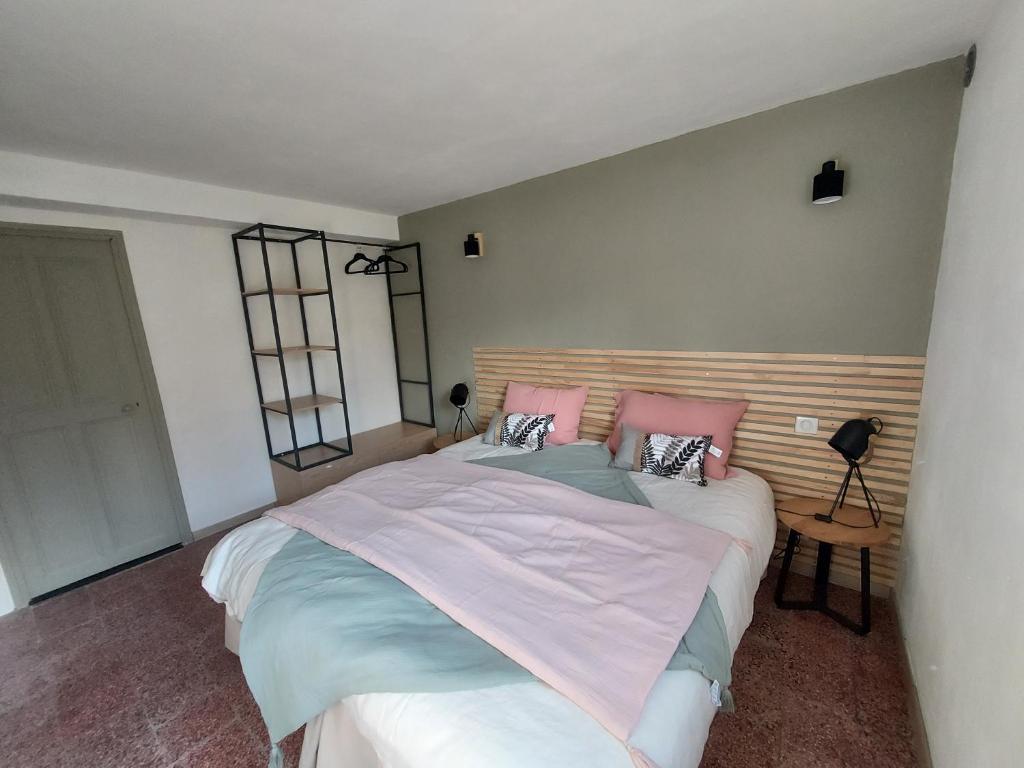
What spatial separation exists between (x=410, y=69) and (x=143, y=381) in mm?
2628

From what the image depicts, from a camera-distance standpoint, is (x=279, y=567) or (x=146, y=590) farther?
(x=146, y=590)

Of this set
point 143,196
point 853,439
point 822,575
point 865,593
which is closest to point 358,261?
point 143,196

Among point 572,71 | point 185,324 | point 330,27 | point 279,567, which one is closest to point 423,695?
point 279,567

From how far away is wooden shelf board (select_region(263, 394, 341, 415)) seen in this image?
3028 millimetres

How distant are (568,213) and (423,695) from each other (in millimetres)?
2651

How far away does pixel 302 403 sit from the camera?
3.23m

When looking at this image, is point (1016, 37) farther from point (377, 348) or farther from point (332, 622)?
point (377, 348)

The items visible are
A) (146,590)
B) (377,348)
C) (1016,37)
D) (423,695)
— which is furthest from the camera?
(377,348)

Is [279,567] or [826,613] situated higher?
[279,567]

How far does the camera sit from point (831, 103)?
184 cm

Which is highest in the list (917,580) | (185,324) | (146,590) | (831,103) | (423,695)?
(831,103)

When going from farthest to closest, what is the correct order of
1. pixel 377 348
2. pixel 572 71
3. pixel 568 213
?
pixel 377 348 → pixel 568 213 → pixel 572 71

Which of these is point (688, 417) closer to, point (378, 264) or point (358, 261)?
point (378, 264)

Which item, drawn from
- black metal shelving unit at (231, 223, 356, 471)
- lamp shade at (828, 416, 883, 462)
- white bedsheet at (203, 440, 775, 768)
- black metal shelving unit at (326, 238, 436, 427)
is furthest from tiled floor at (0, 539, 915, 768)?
black metal shelving unit at (326, 238, 436, 427)
